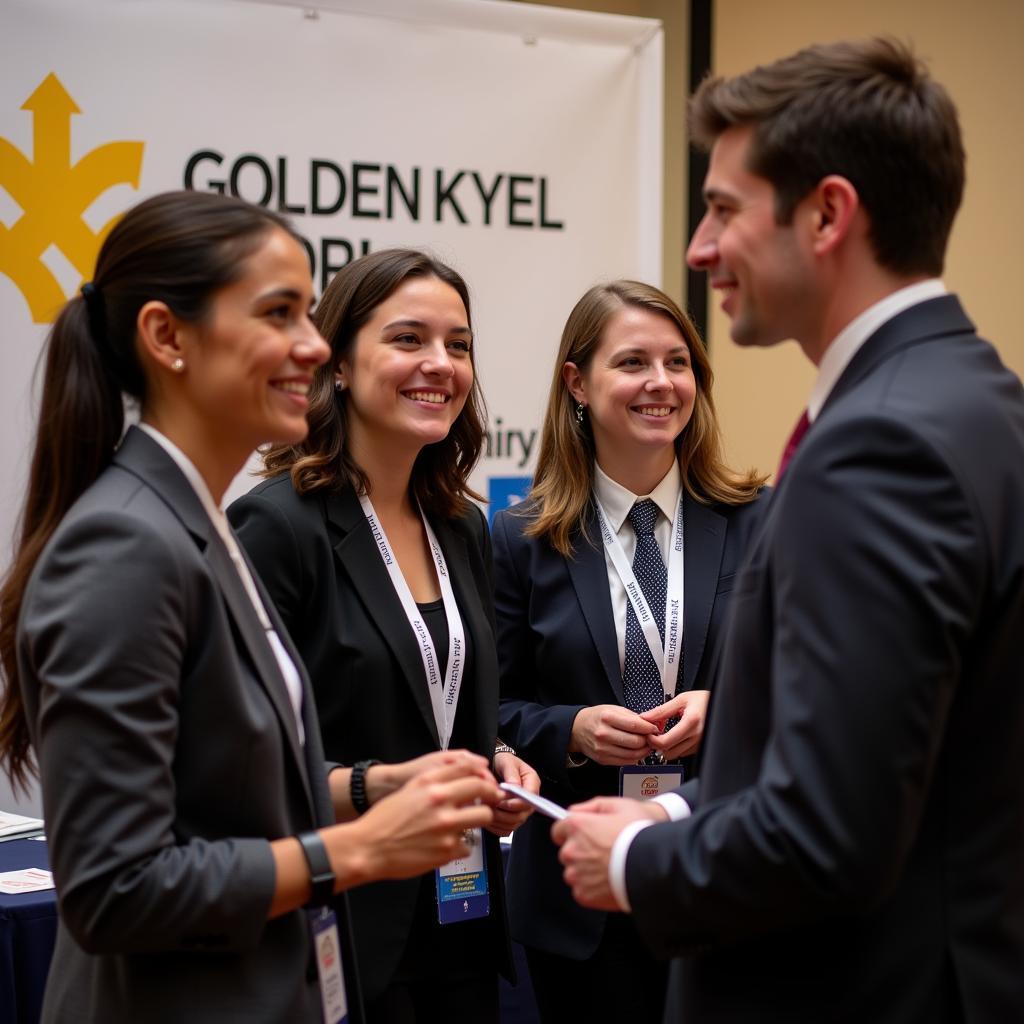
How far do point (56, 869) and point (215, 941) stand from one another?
192mm

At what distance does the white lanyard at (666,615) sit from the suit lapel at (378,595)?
22.6 inches

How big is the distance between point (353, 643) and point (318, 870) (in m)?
0.76

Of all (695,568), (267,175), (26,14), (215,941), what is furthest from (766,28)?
(215,941)

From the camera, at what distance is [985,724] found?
1.33m

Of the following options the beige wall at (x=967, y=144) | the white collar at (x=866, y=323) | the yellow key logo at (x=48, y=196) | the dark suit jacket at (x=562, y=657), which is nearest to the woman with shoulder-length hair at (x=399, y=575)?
the dark suit jacket at (x=562, y=657)

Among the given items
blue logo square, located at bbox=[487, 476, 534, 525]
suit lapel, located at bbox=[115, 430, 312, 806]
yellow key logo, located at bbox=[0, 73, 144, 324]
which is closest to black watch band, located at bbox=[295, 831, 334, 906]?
suit lapel, located at bbox=[115, 430, 312, 806]

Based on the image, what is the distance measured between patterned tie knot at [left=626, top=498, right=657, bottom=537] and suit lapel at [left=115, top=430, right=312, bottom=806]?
1.33 m

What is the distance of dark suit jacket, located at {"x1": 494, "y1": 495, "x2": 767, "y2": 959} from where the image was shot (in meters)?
2.58

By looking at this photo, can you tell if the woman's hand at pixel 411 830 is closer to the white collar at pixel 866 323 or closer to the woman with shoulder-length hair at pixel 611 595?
the white collar at pixel 866 323

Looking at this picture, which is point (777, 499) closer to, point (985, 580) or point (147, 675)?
point (985, 580)

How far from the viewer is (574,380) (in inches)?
116

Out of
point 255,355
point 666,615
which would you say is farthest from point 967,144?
point 255,355

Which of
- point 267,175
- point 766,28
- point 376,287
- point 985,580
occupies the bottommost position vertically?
point 985,580

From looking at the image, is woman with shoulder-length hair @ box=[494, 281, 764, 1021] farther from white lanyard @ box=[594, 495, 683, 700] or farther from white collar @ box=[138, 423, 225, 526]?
white collar @ box=[138, 423, 225, 526]
